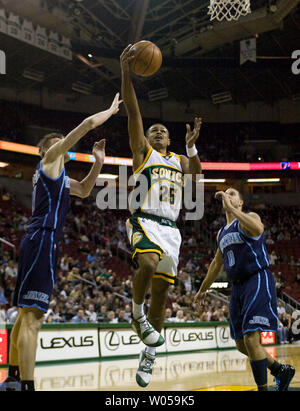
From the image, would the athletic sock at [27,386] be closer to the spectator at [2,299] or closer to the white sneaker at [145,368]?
the white sneaker at [145,368]

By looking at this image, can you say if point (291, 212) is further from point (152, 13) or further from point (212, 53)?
point (152, 13)

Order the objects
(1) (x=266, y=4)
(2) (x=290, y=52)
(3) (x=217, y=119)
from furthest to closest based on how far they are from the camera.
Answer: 1. (3) (x=217, y=119)
2. (2) (x=290, y=52)
3. (1) (x=266, y=4)

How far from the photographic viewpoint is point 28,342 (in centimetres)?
394

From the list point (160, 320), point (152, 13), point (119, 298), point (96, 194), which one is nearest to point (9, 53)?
point (152, 13)

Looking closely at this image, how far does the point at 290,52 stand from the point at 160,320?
22.1 metres

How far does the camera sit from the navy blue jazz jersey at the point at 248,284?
4.93 m

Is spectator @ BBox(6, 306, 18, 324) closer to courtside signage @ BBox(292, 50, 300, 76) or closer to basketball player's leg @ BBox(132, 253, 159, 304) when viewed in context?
basketball player's leg @ BBox(132, 253, 159, 304)

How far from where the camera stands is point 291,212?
2769 centimetres

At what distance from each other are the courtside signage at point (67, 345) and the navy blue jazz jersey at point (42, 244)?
5.93 m

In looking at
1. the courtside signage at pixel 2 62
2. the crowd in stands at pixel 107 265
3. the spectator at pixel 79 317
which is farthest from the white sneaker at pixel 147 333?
the courtside signage at pixel 2 62

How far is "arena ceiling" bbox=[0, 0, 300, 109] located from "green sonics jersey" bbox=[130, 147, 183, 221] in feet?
49.0

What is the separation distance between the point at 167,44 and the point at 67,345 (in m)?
16.7

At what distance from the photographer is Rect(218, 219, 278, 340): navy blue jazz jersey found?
4.93 metres

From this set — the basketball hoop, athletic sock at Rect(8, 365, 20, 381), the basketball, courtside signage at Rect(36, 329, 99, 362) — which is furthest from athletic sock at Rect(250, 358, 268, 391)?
the basketball hoop
